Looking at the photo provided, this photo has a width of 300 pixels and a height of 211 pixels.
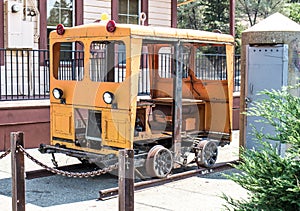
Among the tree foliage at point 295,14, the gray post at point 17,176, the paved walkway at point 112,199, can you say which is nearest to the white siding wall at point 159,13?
the paved walkway at point 112,199

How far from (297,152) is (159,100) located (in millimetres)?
5274

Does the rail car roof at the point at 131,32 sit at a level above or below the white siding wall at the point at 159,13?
below

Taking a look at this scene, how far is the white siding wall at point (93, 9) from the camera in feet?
42.8

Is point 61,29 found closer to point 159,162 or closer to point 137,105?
point 137,105

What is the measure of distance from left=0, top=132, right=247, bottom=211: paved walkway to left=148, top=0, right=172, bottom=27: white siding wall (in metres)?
7.37

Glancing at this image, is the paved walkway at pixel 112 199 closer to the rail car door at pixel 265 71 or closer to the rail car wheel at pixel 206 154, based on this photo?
the rail car wheel at pixel 206 154

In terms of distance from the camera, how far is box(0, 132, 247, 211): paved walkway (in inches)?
250

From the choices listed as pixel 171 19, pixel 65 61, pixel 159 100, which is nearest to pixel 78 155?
pixel 159 100

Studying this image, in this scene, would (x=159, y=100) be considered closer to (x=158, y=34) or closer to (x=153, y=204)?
(x=158, y=34)

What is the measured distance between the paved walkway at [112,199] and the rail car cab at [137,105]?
417mm

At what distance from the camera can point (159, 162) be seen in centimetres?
743

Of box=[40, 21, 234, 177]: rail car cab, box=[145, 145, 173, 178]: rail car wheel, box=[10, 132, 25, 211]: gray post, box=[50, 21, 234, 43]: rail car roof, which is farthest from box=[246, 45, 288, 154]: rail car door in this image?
box=[10, 132, 25, 211]: gray post

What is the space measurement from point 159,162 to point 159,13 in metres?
8.23

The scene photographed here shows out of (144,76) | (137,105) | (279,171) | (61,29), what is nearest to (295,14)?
(144,76)
